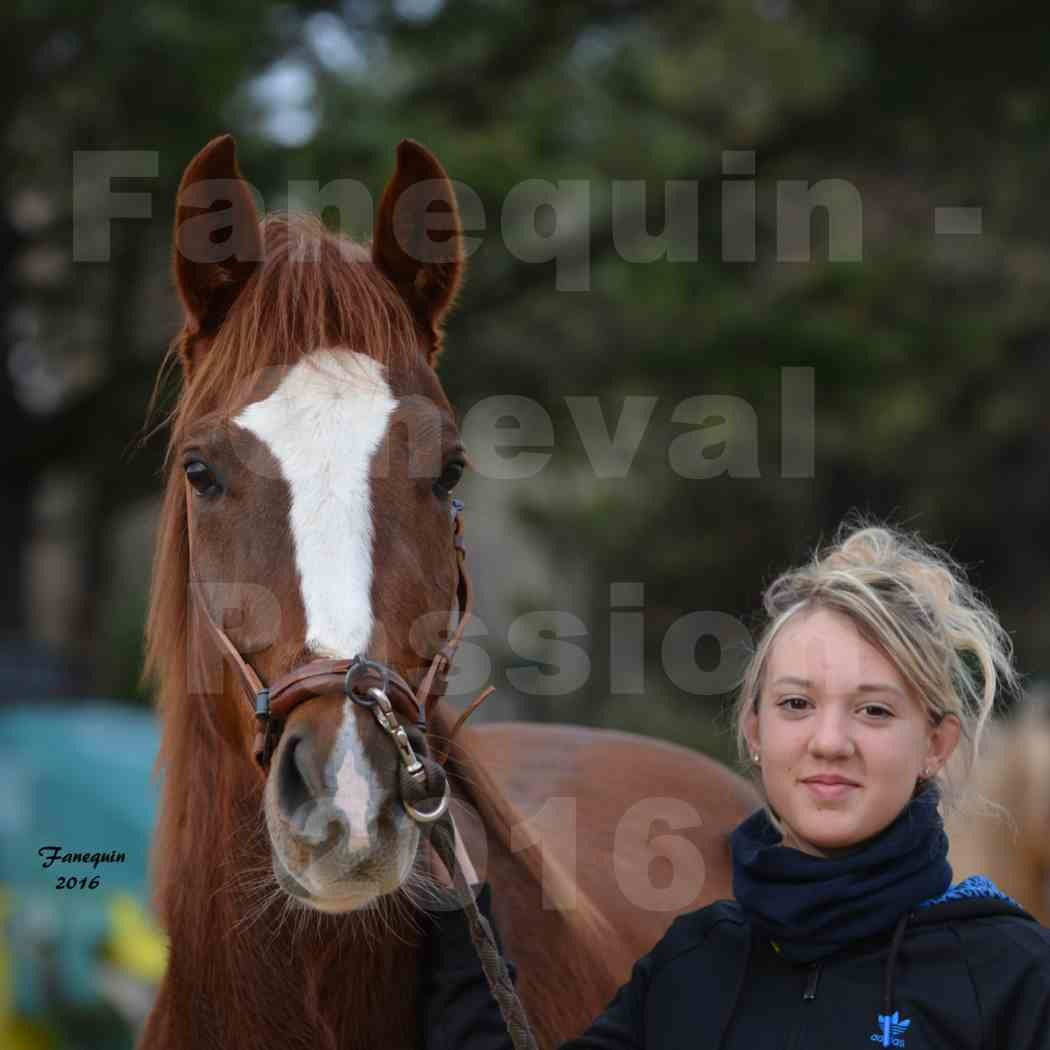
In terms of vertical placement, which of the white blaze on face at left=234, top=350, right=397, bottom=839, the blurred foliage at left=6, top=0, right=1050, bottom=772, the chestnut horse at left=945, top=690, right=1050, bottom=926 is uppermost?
the blurred foliage at left=6, top=0, right=1050, bottom=772

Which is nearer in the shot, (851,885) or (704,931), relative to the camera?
(851,885)

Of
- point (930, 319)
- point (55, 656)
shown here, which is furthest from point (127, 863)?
point (930, 319)

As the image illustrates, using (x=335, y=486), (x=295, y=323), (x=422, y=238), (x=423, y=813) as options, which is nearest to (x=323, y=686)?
(x=423, y=813)

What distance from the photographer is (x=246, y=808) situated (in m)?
2.28

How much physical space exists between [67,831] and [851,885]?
498 centimetres

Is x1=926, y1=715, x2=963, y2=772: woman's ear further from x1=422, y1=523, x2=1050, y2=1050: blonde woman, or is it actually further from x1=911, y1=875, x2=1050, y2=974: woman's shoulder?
x1=911, y1=875, x2=1050, y2=974: woman's shoulder

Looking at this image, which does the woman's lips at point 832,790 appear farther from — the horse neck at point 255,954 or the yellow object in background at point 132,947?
the yellow object in background at point 132,947

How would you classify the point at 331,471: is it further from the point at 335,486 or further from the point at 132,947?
the point at 132,947

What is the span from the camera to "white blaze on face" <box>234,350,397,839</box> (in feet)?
6.57

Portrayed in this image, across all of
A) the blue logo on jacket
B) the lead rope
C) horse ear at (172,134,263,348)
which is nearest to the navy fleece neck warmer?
the blue logo on jacket

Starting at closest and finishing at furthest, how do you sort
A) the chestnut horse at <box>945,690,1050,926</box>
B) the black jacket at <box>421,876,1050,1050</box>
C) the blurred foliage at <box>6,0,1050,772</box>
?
the black jacket at <box>421,876,1050,1050</box> → the chestnut horse at <box>945,690,1050,926</box> → the blurred foliage at <box>6,0,1050,772</box>

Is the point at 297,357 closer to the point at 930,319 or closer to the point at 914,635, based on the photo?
the point at 914,635

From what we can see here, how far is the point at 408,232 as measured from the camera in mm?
2492

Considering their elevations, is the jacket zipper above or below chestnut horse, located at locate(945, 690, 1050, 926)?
above
